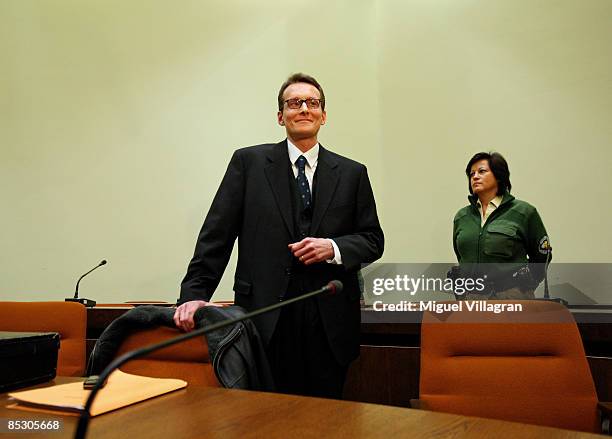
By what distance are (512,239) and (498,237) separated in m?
0.07

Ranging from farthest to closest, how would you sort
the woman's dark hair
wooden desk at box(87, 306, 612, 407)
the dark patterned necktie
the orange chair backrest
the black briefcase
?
the woman's dark hair
wooden desk at box(87, 306, 612, 407)
the dark patterned necktie
the orange chair backrest
the black briefcase

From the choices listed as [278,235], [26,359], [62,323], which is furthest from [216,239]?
[26,359]

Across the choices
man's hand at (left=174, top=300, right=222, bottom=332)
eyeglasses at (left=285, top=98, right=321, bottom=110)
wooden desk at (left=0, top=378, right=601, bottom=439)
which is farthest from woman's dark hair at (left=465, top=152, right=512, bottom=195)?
wooden desk at (left=0, top=378, right=601, bottom=439)

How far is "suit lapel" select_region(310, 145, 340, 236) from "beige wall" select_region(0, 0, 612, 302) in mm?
2460

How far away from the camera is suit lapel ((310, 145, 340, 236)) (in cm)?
172

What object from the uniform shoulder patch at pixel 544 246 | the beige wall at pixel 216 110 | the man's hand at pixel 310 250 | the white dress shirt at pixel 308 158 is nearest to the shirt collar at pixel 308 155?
the white dress shirt at pixel 308 158

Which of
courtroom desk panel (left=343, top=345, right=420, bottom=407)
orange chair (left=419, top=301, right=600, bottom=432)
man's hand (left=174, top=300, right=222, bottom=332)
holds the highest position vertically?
man's hand (left=174, top=300, right=222, bottom=332)

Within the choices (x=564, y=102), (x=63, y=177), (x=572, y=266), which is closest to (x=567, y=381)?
(x=572, y=266)

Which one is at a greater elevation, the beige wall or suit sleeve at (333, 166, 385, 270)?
the beige wall

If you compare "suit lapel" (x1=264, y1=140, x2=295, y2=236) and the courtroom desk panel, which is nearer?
"suit lapel" (x1=264, y1=140, x2=295, y2=236)

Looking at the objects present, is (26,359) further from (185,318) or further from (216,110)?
(216,110)

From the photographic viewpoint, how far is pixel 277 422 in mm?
828

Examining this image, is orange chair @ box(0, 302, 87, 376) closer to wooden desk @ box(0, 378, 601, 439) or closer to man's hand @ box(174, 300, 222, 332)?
man's hand @ box(174, 300, 222, 332)

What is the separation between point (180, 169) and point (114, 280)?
948mm
